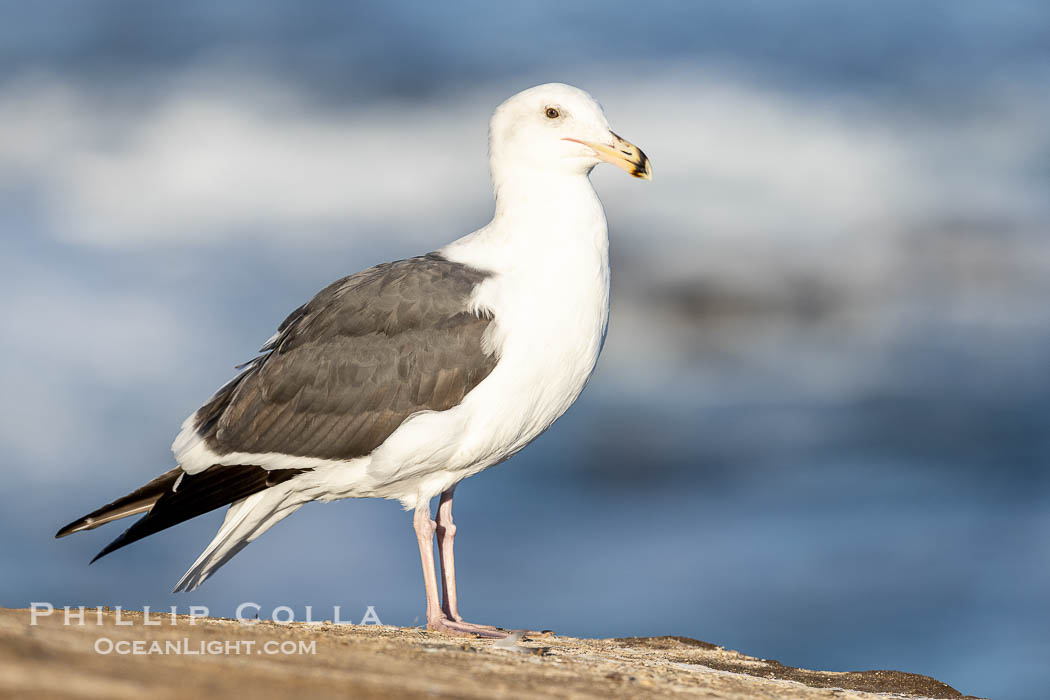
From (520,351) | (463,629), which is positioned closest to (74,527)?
(463,629)

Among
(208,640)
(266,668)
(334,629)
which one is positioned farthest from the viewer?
(334,629)

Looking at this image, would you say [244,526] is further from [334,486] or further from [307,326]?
[307,326]

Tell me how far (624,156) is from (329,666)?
4498 mm

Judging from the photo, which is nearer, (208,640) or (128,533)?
(208,640)

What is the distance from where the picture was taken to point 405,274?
7.31m

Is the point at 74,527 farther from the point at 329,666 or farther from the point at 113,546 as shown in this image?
the point at 329,666

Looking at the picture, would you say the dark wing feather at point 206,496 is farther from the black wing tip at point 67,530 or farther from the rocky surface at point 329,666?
the rocky surface at point 329,666

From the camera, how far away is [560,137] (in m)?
7.80

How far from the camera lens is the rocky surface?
3.47m

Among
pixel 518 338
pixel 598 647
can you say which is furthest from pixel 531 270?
pixel 598 647

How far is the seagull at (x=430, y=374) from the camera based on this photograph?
6922 millimetres

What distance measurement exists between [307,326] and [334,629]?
2.33 meters

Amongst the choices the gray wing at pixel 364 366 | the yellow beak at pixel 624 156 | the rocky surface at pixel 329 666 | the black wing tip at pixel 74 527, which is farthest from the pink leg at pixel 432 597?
the yellow beak at pixel 624 156

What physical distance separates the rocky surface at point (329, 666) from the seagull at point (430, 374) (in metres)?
1.11
